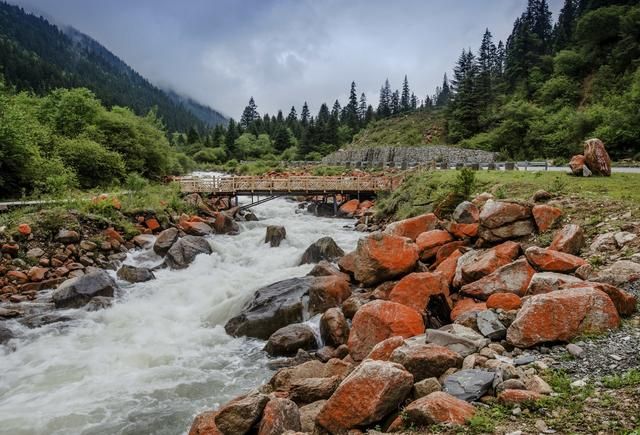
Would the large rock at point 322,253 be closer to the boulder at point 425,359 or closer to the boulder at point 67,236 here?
the boulder at point 67,236

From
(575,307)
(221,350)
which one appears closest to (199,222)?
(221,350)

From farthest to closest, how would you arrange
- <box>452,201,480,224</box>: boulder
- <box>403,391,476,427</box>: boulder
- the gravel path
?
<box>452,201,480,224</box>: boulder
the gravel path
<box>403,391,476,427</box>: boulder

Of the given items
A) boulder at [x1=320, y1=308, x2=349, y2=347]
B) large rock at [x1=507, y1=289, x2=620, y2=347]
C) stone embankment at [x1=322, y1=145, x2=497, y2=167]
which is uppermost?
stone embankment at [x1=322, y1=145, x2=497, y2=167]

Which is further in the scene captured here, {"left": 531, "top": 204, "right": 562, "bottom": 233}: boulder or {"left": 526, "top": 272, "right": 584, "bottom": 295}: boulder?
{"left": 531, "top": 204, "right": 562, "bottom": 233}: boulder

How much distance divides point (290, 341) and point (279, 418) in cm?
464

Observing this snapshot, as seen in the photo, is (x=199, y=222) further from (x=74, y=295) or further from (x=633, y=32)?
(x=633, y=32)

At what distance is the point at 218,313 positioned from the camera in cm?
1377

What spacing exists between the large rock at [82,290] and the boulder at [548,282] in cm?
1340

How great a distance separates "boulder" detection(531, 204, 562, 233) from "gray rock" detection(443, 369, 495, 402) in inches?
309

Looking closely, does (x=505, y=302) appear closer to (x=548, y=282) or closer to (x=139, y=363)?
(x=548, y=282)

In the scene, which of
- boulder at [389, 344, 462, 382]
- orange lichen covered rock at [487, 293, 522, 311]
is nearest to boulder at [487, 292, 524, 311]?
orange lichen covered rock at [487, 293, 522, 311]

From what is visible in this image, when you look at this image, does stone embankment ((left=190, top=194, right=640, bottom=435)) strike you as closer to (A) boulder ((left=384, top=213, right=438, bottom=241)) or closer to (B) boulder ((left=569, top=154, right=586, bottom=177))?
(A) boulder ((left=384, top=213, right=438, bottom=241))

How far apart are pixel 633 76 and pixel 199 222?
148 feet

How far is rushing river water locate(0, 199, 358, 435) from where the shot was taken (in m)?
8.42
